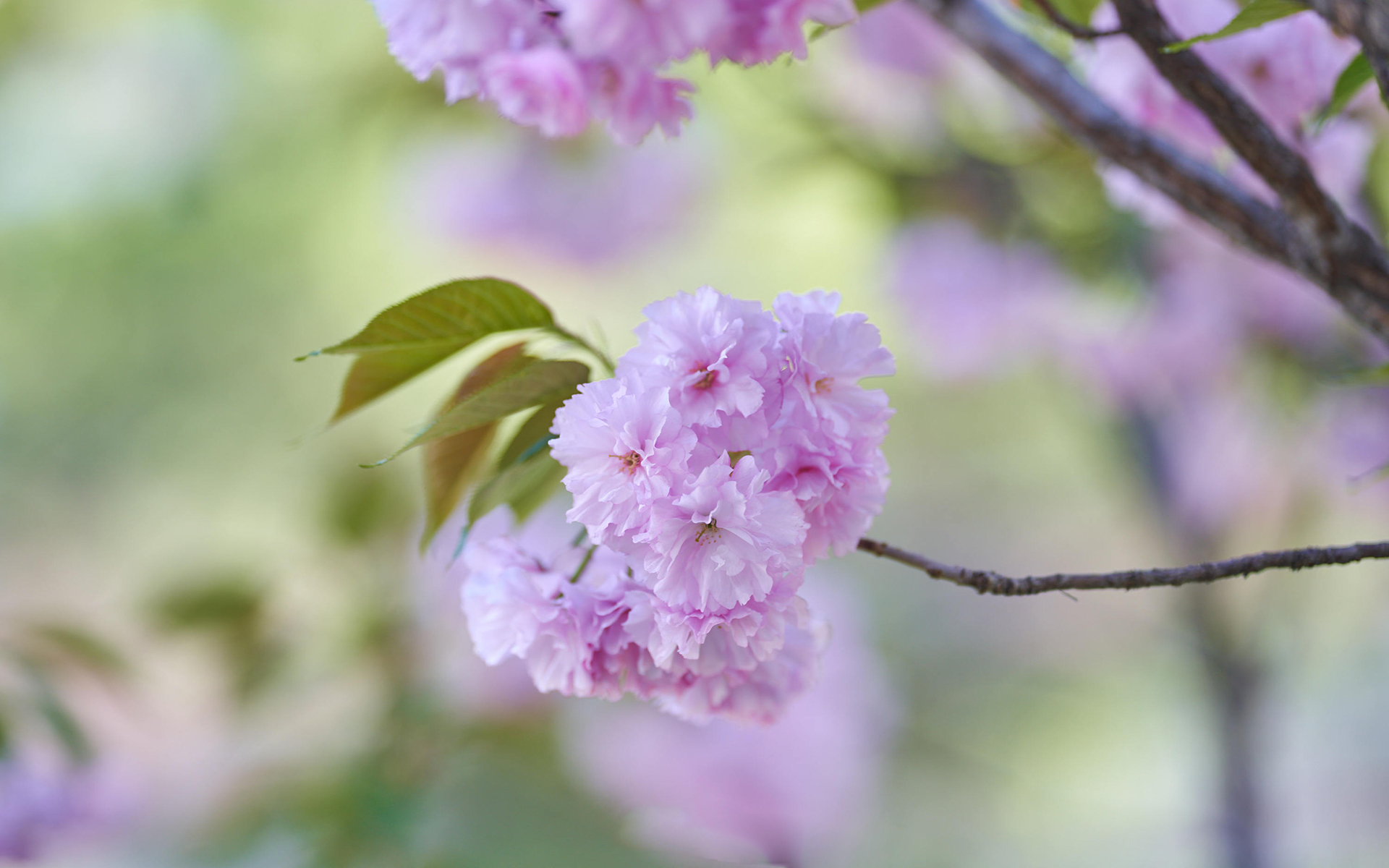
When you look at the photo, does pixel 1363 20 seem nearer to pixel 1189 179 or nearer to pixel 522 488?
pixel 1189 179

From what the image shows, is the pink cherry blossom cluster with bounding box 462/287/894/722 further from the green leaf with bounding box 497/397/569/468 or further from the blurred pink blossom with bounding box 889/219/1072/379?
the blurred pink blossom with bounding box 889/219/1072/379

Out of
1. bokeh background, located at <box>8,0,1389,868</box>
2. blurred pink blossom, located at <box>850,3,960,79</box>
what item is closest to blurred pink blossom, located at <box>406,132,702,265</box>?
bokeh background, located at <box>8,0,1389,868</box>

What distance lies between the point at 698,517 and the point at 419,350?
0.45ft

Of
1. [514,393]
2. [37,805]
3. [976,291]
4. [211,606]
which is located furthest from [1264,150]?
[37,805]

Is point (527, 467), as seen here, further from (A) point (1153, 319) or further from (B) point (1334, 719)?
(B) point (1334, 719)

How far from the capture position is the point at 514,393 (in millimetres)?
329

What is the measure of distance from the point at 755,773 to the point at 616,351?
2370mm

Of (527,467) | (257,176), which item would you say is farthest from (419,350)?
(257,176)

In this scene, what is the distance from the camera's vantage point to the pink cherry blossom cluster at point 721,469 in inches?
11.2

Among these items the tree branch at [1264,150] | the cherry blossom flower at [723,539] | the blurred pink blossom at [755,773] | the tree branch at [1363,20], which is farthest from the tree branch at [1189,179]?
the blurred pink blossom at [755,773]

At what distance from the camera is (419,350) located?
0.36 m

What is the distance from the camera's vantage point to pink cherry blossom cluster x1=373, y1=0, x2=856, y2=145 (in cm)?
29

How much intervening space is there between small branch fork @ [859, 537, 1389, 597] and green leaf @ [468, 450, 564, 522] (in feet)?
0.45

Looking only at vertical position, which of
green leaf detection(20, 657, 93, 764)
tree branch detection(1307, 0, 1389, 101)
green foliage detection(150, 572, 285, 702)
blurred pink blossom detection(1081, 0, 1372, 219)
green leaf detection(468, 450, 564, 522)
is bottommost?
green leaf detection(20, 657, 93, 764)
